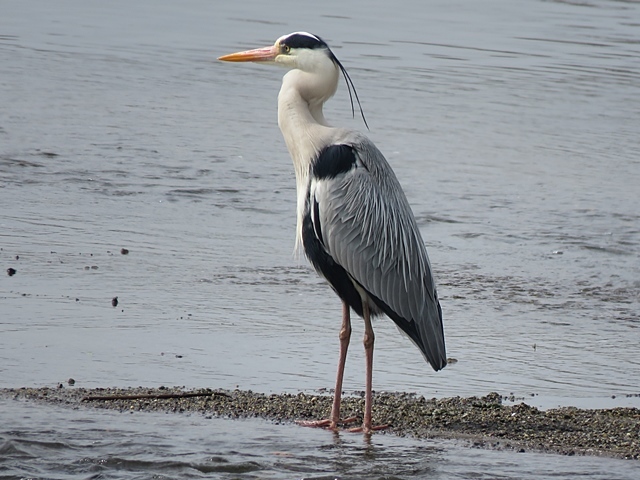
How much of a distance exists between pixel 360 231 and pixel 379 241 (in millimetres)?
120

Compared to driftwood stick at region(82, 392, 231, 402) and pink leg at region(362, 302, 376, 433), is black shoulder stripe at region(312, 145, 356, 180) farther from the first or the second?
driftwood stick at region(82, 392, 231, 402)

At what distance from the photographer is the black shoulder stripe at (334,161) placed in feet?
21.9

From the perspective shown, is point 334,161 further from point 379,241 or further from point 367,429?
point 367,429

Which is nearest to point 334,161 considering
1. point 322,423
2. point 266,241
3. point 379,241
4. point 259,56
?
point 379,241

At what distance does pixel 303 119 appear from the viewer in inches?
271

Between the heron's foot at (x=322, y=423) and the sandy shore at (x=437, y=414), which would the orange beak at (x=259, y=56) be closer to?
the sandy shore at (x=437, y=414)

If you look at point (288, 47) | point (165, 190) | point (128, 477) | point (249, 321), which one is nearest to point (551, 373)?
point (249, 321)

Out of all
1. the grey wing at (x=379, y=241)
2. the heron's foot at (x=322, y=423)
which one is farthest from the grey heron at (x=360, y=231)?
the heron's foot at (x=322, y=423)

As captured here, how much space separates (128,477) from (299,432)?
106 cm

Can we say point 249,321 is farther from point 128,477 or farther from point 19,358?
point 128,477

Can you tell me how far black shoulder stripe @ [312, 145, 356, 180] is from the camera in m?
6.68

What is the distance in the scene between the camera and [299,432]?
241 inches

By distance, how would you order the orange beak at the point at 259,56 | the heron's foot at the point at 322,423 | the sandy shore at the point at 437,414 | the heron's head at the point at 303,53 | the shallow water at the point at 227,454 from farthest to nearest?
the orange beak at the point at 259,56 → the heron's head at the point at 303,53 → the heron's foot at the point at 322,423 → the sandy shore at the point at 437,414 → the shallow water at the point at 227,454

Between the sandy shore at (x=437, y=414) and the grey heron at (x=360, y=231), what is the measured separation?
30 cm
